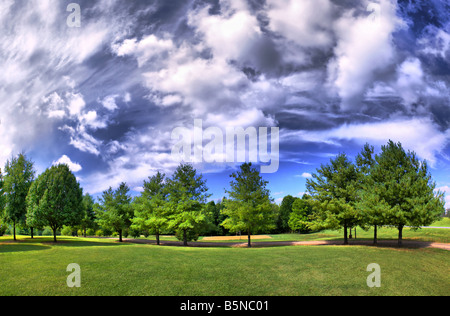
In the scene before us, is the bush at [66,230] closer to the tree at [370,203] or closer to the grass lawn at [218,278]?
the grass lawn at [218,278]

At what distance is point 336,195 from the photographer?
2873 cm

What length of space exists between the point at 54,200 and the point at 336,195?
33113 millimetres

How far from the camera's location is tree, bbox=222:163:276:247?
27594mm

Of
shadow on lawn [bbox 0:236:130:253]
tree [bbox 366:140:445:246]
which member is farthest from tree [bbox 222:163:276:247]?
shadow on lawn [bbox 0:236:130:253]

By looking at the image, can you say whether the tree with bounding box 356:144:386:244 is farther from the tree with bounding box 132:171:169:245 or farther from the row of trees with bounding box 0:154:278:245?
the tree with bounding box 132:171:169:245

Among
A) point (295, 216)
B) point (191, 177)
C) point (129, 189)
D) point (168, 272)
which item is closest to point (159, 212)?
point (191, 177)

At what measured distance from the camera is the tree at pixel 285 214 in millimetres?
69213

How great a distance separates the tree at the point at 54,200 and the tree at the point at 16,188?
3.52m

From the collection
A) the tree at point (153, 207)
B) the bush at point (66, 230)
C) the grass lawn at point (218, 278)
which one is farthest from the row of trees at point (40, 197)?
the bush at point (66, 230)

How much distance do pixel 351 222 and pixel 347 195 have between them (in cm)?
313
